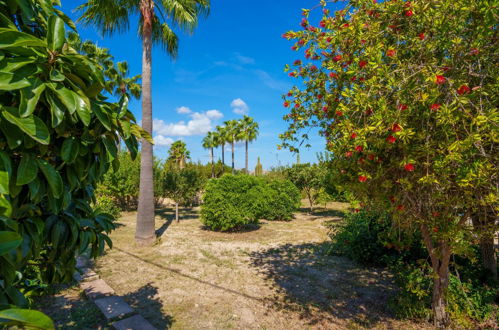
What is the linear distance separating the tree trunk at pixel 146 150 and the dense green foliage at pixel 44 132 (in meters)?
Result: 7.32

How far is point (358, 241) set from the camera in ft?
22.1

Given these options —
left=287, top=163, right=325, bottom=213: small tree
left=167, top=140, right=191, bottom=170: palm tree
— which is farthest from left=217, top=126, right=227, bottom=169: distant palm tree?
left=287, top=163, right=325, bottom=213: small tree

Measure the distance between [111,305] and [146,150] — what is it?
5202mm

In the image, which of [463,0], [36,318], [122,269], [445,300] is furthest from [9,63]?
[122,269]

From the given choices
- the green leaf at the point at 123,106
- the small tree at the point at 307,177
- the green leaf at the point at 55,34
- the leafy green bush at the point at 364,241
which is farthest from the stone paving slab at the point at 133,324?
the small tree at the point at 307,177

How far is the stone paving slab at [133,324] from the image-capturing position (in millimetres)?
3723

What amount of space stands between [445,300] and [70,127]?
498cm

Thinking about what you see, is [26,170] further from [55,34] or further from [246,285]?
[246,285]

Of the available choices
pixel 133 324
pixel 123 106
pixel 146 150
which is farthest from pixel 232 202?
pixel 123 106

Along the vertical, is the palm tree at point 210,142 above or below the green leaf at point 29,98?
above

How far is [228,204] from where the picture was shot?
417 inches

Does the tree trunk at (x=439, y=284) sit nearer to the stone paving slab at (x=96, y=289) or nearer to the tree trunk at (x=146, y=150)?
the stone paving slab at (x=96, y=289)

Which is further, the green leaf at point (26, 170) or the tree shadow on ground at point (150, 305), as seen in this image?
the tree shadow on ground at point (150, 305)

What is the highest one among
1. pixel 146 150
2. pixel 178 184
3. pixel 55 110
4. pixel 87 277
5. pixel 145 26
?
pixel 145 26
